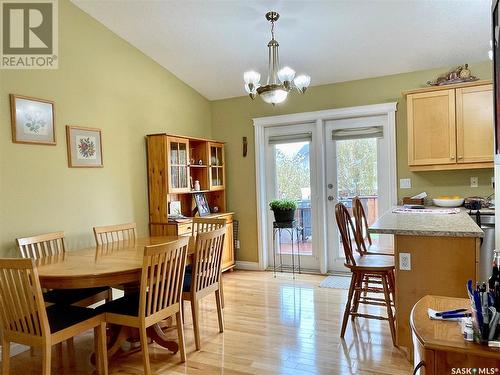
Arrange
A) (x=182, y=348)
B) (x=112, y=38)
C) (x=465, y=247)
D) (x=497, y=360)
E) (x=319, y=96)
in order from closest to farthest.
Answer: (x=497, y=360), (x=465, y=247), (x=182, y=348), (x=112, y=38), (x=319, y=96)

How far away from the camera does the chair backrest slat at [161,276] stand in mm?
2273

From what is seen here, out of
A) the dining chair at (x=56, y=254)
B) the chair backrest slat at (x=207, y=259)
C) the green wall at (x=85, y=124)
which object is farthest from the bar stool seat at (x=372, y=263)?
the green wall at (x=85, y=124)

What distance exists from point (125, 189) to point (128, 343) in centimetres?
163

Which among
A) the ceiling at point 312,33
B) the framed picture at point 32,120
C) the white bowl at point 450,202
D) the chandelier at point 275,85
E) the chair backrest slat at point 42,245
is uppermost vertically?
the ceiling at point 312,33

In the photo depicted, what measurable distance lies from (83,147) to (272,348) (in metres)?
2.47

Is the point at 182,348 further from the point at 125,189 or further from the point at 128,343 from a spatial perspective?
the point at 125,189

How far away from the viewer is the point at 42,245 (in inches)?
117

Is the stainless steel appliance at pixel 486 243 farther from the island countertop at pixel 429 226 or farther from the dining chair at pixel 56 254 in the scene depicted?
the dining chair at pixel 56 254

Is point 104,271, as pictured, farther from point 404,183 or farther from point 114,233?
point 404,183

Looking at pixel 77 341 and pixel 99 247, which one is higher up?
pixel 99 247

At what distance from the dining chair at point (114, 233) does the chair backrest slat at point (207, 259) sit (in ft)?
3.17

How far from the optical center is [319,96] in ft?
15.3

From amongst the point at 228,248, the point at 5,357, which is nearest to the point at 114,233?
the point at 5,357

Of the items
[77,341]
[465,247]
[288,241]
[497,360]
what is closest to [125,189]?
[77,341]
